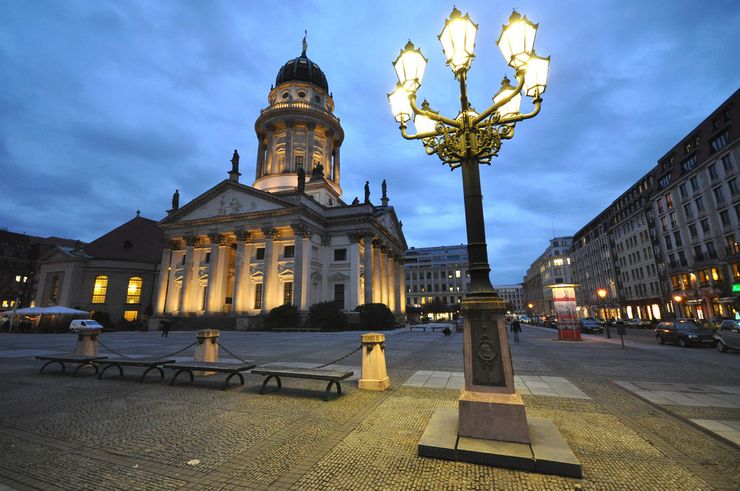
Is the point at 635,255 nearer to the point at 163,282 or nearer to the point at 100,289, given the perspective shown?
the point at 163,282

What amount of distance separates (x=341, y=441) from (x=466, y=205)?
13.5 feet

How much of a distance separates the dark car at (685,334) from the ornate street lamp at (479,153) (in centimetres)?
1977

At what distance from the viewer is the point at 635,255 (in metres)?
56.8

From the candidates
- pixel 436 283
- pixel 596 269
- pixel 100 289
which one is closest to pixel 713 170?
pixel 596 269

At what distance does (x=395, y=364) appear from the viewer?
37.9 feet

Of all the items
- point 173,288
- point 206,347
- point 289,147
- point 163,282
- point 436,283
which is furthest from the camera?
point 436,283

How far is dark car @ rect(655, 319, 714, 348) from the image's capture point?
17.1 metres

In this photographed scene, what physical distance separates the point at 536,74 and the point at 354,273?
112 ft

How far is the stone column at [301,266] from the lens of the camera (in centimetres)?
3444

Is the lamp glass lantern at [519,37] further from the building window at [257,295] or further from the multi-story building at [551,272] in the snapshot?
the multi-story building at [551,272]

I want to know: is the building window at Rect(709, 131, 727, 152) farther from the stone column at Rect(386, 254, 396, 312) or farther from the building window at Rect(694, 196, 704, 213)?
the stone column at Rect(386, 254, 396, 312)

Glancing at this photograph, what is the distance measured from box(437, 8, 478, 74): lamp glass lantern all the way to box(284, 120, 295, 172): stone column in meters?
43.7

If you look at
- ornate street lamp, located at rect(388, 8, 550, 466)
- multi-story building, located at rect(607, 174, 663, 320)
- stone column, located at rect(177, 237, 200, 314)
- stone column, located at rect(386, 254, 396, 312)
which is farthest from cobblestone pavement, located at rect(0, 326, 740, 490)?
multi-story building, located at rect(607, 174, 663, 320)

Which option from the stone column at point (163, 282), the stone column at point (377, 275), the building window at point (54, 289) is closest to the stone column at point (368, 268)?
the stone column at point (377, 275)
